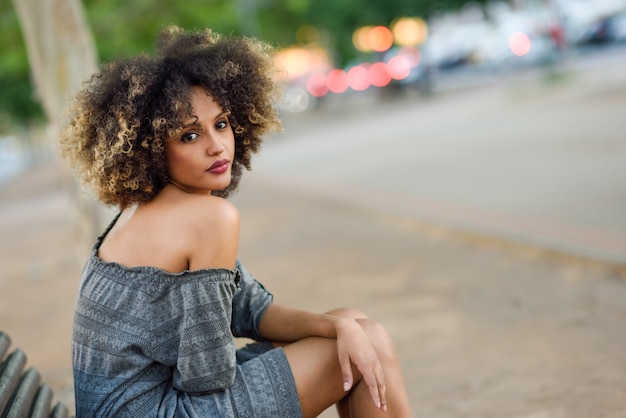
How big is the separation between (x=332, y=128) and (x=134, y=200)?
73.1 feet

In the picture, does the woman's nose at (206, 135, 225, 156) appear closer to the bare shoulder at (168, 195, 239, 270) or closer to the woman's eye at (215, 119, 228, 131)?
the woman's eye at (215, 119, 228, 131)

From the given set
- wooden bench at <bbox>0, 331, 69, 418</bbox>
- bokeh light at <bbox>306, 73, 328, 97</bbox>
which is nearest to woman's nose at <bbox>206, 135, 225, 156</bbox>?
wooden bench at <bbox>0, 331, 69, 418</bbox>

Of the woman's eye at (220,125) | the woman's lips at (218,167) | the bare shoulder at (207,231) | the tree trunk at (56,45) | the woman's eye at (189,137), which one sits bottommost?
the bare shoulder at (207,231)

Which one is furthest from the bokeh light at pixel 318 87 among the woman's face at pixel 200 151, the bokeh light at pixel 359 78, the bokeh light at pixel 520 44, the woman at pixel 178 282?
the woman's face at pixel 200 151

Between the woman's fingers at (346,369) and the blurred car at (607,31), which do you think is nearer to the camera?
the woman's fingers at (346,369)

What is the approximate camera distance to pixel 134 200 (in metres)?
2.45

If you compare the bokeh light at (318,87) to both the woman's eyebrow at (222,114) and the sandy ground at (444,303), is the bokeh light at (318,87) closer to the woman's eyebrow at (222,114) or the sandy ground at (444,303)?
the sandy ground at (444,303)

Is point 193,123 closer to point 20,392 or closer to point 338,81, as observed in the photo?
point 20,392

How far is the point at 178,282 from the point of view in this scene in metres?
2.23

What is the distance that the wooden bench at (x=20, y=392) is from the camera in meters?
2.52

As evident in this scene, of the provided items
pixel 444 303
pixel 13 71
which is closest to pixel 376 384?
pixel 444 303

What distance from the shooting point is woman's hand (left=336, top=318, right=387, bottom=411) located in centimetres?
234

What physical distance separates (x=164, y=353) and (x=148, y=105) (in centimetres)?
69

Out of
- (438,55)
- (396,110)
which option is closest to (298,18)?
(438,55)
